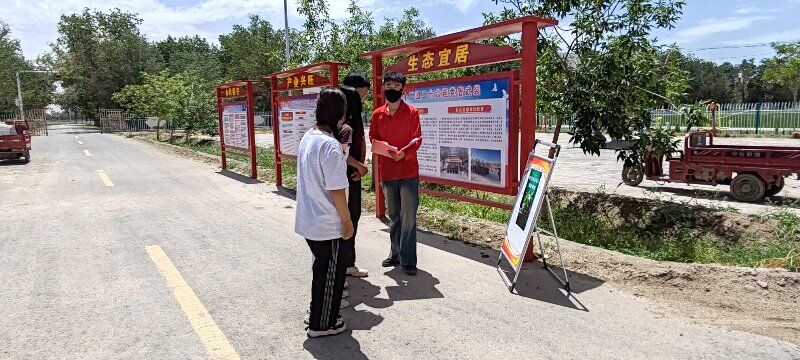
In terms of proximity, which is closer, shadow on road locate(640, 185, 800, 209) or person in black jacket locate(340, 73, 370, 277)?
person in black jacket locate(340, 73, 370, 277)

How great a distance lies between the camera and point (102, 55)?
4881cm

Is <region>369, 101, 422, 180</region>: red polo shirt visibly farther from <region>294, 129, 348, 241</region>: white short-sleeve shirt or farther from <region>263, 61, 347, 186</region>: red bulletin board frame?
<region>263, 61, 347, 186</region>: red bulletin board frame

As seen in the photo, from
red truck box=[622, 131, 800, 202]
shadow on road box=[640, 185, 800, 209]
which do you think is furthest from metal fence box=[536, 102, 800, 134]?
red truck box=[622, 131, 800, 202]

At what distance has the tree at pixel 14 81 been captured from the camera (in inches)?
1942

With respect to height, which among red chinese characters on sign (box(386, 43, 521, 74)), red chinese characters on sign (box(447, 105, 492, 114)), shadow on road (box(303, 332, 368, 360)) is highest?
red chinese characters on sign (box(386, 43, 521, 74))

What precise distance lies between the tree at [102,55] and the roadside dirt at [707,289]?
174 ft

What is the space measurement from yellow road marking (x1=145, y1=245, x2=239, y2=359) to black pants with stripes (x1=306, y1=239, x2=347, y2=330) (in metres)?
0.59

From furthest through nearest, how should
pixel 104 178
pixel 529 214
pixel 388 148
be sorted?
pixel 104 178, pixel 388 148, pixel 529 214

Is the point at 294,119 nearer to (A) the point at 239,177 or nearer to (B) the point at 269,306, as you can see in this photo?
(A) the point at 239,177

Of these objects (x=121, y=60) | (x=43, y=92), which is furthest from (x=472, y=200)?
(x=43, y=92)

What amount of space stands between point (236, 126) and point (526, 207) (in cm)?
1035

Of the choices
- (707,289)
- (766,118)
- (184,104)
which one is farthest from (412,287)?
(766,118)

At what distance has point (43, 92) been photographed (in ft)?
215

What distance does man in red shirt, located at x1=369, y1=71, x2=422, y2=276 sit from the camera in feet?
15.9
